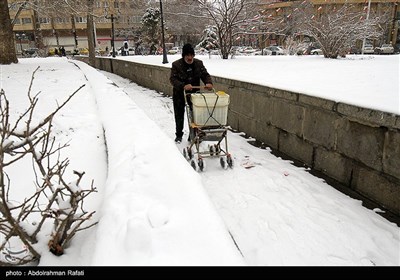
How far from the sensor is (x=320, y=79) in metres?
6.89

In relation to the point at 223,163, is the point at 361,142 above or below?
above

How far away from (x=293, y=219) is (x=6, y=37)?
20.6 m

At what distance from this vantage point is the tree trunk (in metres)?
18.0

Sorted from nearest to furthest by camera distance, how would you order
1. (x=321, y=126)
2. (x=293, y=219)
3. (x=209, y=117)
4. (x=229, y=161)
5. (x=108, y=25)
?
(x=293, y=219) < (x=321, y=126) < (x=209, y=117) < (x=229, y=161) < (x=108, y=25)

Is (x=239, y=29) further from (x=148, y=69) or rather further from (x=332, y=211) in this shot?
(x=332, y=211)

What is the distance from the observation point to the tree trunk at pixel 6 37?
18047 mm

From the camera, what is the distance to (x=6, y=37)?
18.6 m

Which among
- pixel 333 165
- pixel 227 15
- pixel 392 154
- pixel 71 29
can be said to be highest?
pixel 71 29

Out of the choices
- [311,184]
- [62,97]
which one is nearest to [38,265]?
[311,184]

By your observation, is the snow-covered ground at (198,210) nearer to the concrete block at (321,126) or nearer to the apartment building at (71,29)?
the concrete block at (321,126)

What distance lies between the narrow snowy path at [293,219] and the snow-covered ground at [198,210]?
0.01m

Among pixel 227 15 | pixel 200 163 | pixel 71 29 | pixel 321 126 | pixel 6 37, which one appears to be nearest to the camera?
pixel 321 126

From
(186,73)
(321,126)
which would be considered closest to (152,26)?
(186,73)

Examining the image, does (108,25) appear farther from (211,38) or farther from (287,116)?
(287,116)
